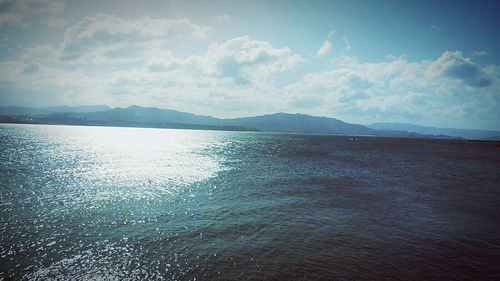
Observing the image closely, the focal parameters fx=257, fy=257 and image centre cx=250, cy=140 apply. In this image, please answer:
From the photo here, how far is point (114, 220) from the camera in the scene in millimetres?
27125

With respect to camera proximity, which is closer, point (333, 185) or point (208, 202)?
point (208, 202)

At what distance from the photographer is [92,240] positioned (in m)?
21.9

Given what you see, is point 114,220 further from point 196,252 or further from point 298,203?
point 298,203

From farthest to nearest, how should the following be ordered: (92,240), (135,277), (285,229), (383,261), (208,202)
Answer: (208,202)
(285,229)
(92,240)
(383,261)
(135,277)

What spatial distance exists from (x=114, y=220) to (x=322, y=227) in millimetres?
21797

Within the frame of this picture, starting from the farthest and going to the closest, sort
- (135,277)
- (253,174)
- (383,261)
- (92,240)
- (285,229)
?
(253,174) → (285,229) → (92,240) → (383,261) → (135,277)

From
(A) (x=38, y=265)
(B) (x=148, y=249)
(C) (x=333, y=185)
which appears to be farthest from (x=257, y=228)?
(C) (x=333, y=185)

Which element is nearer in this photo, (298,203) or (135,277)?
(135,277)

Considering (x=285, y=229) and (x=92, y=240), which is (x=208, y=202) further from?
(x=92, y=240)

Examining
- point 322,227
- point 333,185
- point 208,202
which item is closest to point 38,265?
point 208,202

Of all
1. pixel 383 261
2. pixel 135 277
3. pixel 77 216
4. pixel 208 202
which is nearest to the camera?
pixel 135 277

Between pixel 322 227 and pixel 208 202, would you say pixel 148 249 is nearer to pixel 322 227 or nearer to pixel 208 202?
pixel 208 202

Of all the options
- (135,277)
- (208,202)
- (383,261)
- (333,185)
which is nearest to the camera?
(135,277)

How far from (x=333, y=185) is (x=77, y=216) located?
4021cm
